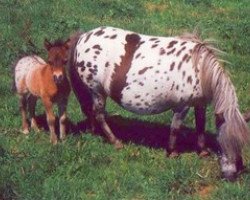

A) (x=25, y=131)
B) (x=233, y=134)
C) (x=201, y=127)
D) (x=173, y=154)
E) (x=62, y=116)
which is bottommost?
(x=25, y=131)

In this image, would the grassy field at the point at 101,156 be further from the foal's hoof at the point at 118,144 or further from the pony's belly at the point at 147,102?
the pony's belly at the point at 147,102

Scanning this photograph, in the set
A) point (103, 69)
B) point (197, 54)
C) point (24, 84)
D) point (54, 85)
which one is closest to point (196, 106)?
point (197, 54)

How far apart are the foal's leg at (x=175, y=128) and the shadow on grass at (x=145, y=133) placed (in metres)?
0.34

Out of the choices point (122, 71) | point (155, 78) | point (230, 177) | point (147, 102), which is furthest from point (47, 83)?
point (230, 177)

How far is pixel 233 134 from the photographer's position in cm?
809

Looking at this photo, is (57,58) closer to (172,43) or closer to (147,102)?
(147,102)

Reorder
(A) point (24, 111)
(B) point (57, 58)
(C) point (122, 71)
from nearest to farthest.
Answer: (B) point (57, 58)
(C) point (122, 71)
(A) point (24, 111)

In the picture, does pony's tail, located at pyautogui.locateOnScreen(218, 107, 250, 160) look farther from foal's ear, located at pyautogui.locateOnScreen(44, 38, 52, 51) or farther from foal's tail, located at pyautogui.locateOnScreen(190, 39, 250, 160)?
foal's ear, located at pyautogui.locateOnScreen(44, 38, 52, 51)

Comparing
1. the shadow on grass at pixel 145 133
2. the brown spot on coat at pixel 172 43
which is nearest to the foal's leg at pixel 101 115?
the shadow on grass at pixel 145 133

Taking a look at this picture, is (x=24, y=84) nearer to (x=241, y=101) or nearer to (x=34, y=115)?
(x=34, y=115)

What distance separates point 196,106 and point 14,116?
316 cm

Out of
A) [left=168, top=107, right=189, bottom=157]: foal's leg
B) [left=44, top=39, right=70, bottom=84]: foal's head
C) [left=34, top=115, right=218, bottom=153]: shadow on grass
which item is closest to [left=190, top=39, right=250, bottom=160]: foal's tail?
[left=168, top=107, right=189, bottom=157]: foal's leg

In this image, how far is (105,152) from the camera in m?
9.23

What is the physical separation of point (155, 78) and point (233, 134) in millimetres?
1550
